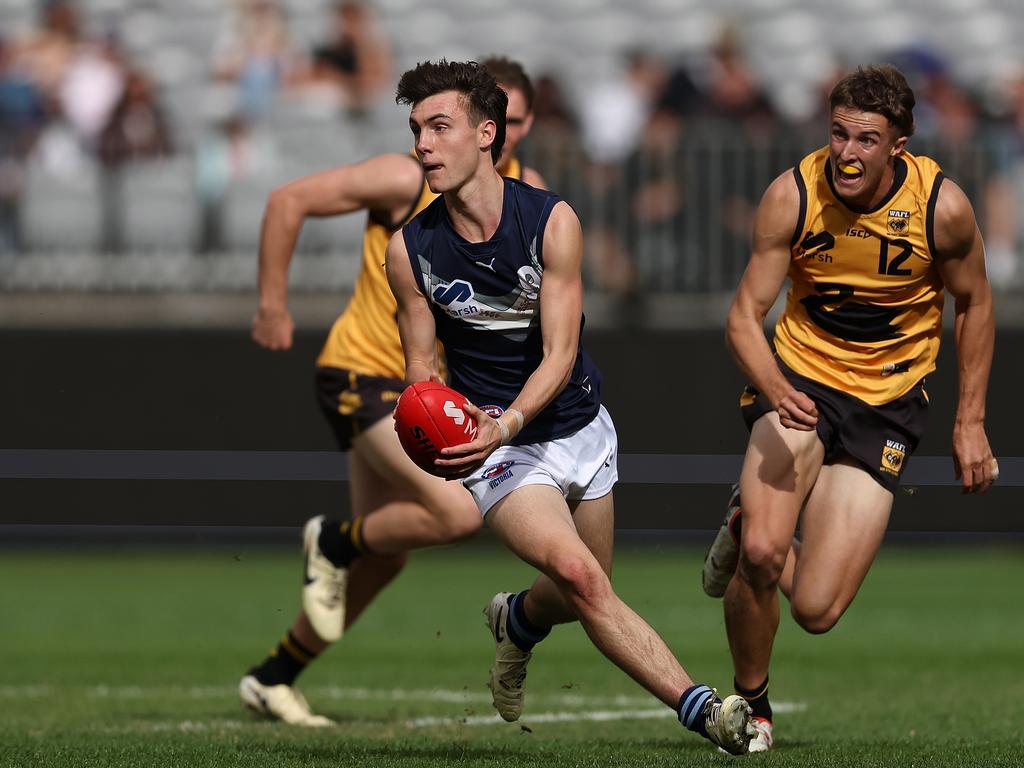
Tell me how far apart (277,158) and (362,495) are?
7.00 metres

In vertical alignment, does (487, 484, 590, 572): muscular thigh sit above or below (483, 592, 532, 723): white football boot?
above

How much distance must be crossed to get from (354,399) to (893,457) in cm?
238

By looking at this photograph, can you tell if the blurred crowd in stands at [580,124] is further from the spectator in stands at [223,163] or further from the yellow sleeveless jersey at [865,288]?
the yellow sleeveless jersey at [865,288]

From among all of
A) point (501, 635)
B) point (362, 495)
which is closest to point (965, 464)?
point (501, 635)

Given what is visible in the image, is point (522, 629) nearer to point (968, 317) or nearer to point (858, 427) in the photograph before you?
point (858, 427)

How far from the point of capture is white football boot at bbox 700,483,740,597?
7.32 meters

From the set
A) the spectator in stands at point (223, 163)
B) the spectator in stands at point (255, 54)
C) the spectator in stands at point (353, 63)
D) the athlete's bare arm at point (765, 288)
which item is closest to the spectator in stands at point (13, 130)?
the spectator in stands at point (223, 163)

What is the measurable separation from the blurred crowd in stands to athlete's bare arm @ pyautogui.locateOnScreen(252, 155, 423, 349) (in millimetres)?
6015

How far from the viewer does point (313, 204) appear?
7.95 meters

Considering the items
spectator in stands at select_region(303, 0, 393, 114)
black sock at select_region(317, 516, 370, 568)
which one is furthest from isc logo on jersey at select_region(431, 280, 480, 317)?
spectator in stands at select_region(303, 0, 393, 114)

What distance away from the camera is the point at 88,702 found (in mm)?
8805

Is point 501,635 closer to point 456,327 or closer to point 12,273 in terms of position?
point 456,327

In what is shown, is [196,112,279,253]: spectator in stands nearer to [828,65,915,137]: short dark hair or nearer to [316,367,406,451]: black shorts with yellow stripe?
[316,367,406,451]: black shorts with yellow stripe

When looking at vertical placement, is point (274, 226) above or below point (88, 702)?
above
